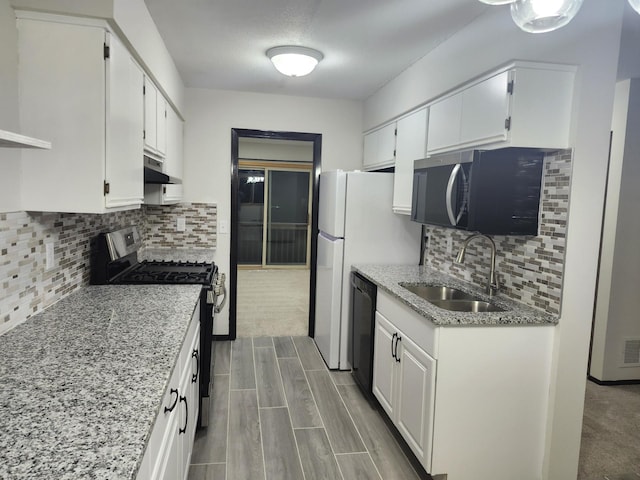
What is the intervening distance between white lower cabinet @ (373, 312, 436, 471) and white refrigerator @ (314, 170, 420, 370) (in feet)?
2.48

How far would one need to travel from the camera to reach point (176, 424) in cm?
167

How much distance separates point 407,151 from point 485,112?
39.9 inches

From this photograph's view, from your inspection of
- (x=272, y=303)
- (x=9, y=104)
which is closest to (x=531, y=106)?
(x=9, y=104)

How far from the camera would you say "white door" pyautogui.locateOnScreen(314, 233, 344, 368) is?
11.8ft

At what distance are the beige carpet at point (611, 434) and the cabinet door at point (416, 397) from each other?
0.91 m

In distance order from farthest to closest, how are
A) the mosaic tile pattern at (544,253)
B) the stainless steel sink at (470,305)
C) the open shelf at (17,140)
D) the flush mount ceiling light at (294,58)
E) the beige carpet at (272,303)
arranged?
the beige carpet at (272,303) < the flush mount ceiling light at (294,58) < the stainless steel sink at (470,305) < the mosaic tile pattern at (544,253) < the open shelf at (17,140)

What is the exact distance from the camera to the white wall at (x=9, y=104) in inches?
61.9

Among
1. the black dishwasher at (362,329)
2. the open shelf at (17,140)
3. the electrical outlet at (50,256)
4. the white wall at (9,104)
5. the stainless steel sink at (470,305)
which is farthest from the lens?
the black dishwasher at (362,329)

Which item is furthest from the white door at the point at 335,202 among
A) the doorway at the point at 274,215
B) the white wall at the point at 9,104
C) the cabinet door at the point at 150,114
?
the doorway at the point at 274,215

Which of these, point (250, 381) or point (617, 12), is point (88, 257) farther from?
point (617, 12)

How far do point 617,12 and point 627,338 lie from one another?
265 cm

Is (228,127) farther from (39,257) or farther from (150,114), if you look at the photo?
(39,257)

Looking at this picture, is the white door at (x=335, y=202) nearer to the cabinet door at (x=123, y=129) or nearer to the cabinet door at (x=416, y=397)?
the cabinet door at (x=416, y=397)

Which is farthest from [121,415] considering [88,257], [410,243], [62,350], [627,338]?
[627,338]
